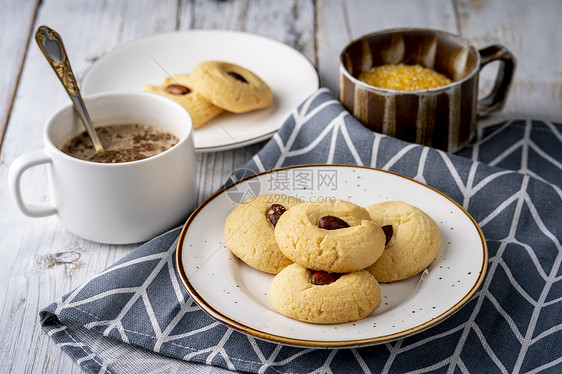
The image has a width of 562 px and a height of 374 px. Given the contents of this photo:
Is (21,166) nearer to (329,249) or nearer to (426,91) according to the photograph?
(329,249)

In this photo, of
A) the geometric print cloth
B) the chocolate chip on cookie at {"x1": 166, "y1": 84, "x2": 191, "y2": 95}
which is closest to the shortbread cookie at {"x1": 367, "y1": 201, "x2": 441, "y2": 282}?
the geometric print cloth

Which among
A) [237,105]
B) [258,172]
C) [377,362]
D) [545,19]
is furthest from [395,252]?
[545,19]

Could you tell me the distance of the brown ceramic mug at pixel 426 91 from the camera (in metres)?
1.54

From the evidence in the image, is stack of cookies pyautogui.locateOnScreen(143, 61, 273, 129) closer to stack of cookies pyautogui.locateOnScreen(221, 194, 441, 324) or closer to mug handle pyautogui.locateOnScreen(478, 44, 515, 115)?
stack of cookies pyautogui.locateOnScreen(221, 194, 441, 324)

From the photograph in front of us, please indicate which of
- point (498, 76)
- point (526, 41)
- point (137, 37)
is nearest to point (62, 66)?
A: point (137, 37)

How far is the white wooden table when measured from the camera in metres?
1.37

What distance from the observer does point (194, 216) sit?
129cm

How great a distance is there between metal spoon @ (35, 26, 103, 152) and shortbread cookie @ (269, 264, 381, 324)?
0.59m

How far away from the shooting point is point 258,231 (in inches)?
47.6

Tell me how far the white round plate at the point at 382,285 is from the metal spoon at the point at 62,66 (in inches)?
12.9

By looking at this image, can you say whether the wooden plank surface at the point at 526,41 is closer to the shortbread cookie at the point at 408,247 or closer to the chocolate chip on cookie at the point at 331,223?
the shortbread cookie at the point at 408,247

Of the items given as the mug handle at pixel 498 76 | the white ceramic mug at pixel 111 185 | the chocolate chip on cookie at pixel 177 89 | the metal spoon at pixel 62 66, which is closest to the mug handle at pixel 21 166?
the white ceramic mug at pixel 111 185

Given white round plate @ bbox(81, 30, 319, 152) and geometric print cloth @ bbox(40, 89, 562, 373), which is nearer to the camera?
geometric print cloth @ bbox(40, 89, 562, 373)

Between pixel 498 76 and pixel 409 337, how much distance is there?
928 millimetres
